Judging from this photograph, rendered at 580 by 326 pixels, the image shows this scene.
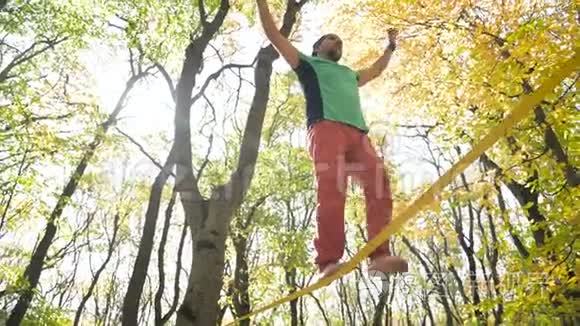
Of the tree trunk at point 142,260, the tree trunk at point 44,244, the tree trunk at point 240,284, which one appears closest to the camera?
the tree trunk at point 142,260

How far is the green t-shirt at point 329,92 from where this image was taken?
3.36m

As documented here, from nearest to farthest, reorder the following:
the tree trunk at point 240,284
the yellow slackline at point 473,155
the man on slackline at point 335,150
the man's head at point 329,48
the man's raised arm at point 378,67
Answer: the yellow slackline at point 473,155 → the man on slackline at point 335,150 → the man's head at point 329,48 → the man's raised arm at point 378,67 → the tree trunk at point 240,284

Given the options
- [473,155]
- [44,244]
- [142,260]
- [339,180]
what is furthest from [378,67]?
[44,244]

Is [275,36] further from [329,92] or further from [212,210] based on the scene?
[212,210]

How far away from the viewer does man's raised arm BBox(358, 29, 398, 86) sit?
4.12 m

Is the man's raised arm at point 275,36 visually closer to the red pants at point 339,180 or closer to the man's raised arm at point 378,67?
the red pants at point 339,180

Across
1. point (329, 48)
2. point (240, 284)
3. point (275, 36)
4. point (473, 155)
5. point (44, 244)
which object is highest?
point (329, 48)

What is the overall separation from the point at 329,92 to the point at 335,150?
0.48m

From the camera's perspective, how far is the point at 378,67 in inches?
167

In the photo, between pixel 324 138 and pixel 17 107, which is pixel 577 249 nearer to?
pixel 324 138

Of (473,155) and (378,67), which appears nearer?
(473,155)

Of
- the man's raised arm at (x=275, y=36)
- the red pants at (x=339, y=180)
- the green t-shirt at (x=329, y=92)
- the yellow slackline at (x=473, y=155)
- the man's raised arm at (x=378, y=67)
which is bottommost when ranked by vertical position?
the yellow slackline at (x=473, y=155)

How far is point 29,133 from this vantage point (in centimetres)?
954

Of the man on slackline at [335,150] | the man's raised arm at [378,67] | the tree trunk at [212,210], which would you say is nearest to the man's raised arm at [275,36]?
the man on slackline at [335,150]
